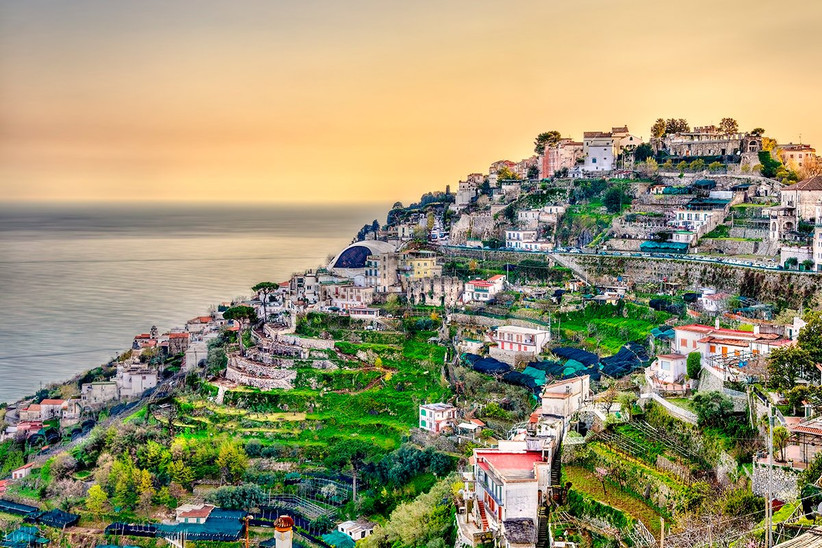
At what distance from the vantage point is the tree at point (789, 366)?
48.6ft

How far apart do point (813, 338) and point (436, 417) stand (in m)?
9.18

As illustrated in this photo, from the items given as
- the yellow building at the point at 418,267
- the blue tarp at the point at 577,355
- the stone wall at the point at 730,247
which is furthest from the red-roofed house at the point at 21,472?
the stone wall at the point at 730,247

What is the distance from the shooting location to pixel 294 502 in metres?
20.9

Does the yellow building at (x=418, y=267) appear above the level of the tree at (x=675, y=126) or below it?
below

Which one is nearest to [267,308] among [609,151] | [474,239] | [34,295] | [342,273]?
[342,273]

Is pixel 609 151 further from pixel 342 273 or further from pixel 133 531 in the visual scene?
pixel 133 531

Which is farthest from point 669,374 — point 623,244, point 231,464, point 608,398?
point 623,244

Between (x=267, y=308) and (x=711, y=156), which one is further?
(x=711, y=156)

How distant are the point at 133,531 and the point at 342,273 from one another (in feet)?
49.7

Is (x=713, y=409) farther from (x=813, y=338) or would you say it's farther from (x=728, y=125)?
(x=728, y=125)

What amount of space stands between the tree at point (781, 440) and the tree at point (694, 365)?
5.30 m

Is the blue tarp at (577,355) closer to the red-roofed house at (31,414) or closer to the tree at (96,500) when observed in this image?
the tree at (96,500)

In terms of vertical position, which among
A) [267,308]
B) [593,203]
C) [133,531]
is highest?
[593,203]

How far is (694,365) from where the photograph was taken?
723 inches
